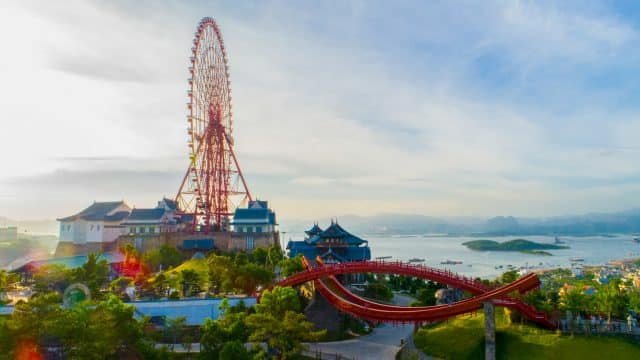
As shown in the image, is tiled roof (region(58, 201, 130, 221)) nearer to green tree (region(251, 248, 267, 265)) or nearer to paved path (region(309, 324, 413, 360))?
green tree (region(251, 248, 267, 265))

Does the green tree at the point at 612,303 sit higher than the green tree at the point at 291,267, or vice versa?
the green tree at the point at 291,267

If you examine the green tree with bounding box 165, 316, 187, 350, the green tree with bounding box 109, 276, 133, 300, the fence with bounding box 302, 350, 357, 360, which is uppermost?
the green tree with bounding box 109, 276, 133, 300

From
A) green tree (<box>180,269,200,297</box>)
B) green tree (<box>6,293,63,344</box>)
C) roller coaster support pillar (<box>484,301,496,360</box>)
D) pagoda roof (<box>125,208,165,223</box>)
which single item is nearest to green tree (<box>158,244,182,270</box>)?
pagoda roof (<box>125,208,165,223</box>)

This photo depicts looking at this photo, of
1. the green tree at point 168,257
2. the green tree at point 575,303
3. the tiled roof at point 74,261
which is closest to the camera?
the green tree at point 575,303

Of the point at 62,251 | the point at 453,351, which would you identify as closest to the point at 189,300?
the point at 453,351

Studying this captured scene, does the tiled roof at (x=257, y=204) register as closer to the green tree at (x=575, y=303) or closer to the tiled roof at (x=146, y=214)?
the tiled roof at (x=146, y=214)

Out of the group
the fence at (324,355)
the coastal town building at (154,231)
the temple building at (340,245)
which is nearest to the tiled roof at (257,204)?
the coastal town building at (154,231)

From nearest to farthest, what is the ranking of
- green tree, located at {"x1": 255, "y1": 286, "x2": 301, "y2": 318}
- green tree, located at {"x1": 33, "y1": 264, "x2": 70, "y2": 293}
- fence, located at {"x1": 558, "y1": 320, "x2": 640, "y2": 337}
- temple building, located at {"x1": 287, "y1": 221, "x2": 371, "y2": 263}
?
1. fence, located at {"x1": 558, "y1": 320, "x2": 640, "y2": 337}
2. green tree, located at {"x1": 255, "y1": 286, "x2": 301, "y2": 318}
3. green tree, located at {"x1": 33, "y1": 264, "x2": 70, "y2": 293}
4. temple building, located at {"x1": 287, "y1": 221, "x2": 371, "y2": 263}
